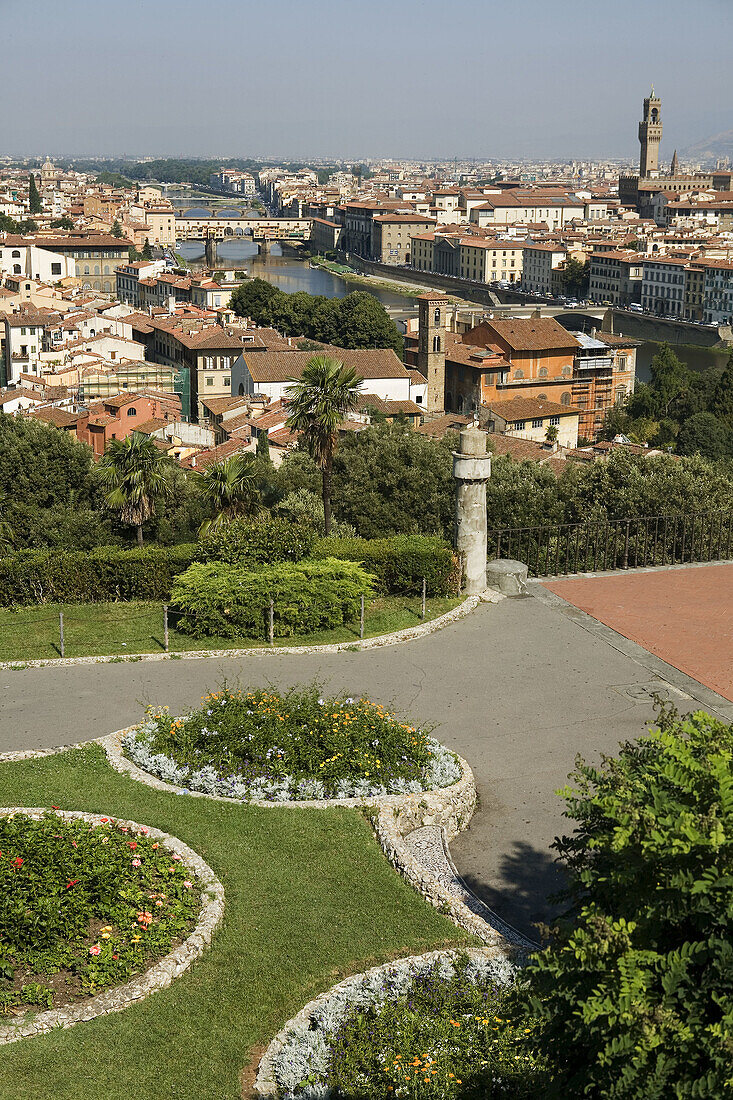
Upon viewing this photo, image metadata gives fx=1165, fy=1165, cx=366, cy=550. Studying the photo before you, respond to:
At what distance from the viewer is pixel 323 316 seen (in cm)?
6106

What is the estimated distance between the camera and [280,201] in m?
182

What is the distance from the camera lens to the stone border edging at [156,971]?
187 inches

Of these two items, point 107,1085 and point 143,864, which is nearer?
point 107,1085

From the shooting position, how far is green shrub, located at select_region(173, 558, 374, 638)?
1030cm

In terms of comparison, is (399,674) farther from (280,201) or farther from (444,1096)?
(280,201)

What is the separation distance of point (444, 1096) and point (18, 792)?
3.78m

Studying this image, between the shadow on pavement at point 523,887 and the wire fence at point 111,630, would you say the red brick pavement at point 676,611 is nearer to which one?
the wire fence at point 111,630

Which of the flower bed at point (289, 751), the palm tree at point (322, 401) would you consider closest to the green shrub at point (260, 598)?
the flower bed at point (289, 751)

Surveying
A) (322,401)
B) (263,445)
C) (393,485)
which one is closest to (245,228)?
(263,445)

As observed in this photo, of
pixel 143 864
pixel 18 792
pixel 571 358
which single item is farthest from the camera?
pixel 571 358

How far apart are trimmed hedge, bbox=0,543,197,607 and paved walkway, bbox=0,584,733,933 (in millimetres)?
1982

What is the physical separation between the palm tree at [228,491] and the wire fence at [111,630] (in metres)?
2.52

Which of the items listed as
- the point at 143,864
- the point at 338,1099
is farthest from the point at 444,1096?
the point at 143,864

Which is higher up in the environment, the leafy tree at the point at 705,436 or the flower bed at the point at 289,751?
the flower bed at the point at 289,751
